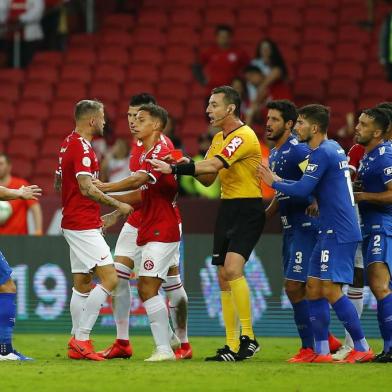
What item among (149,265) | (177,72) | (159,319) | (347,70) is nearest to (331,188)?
(149,265)

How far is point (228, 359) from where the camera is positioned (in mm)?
11875

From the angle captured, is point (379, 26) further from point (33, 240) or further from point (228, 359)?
point (228, 359)

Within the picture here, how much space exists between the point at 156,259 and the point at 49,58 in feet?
39.8

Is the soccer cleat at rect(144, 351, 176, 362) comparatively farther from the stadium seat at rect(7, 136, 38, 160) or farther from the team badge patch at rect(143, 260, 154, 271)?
the stadium seat at rect(7, 136, 38, 160)

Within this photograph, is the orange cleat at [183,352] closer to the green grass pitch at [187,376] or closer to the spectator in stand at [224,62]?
the green grass pitch at [187,376]

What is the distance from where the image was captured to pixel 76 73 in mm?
22844

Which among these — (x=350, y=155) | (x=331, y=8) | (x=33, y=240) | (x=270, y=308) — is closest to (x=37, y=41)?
(x=331, y=8)

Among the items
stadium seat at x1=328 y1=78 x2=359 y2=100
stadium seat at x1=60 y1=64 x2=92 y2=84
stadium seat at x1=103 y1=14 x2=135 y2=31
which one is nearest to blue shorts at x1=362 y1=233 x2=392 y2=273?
stadium seat at x1=328 y1=78 x2=359 y2=100

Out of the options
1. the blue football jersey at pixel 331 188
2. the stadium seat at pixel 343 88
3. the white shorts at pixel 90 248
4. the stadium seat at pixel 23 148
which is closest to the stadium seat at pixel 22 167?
the stadium seat at pixel 23 148

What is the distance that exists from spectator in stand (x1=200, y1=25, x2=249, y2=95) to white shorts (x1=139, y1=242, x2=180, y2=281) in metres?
8.42

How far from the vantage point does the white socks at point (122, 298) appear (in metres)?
12.6

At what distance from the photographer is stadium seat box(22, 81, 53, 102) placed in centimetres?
2261

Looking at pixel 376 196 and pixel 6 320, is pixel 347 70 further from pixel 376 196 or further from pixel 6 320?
pixel 6 320

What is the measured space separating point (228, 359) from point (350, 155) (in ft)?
8.50
